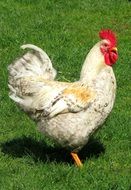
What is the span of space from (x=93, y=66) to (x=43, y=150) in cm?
134

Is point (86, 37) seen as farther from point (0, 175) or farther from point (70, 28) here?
point (0, 175)

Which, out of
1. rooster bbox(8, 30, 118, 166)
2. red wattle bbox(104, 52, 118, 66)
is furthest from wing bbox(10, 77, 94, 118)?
red wattle bbox(104, 52, 118, 66)

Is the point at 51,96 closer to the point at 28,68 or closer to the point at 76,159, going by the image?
the point at 28,68

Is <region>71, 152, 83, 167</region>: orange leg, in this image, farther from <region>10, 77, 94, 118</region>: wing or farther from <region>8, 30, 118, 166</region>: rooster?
<region>10, 77, 94, 118</region>: wing

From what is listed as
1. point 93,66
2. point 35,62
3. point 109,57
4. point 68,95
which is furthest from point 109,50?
point 35,62

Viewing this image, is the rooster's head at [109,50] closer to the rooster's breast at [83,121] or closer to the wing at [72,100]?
the rooster's breast at [83,121]

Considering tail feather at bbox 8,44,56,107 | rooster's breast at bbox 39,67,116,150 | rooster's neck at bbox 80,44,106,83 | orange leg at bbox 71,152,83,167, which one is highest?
tail feather at bbox 8,44,56,107

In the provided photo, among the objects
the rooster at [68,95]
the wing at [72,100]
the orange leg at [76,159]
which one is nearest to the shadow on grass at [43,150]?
the orange leg at [76,159]

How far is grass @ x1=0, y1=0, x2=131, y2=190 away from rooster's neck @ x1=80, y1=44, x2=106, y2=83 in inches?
39.6

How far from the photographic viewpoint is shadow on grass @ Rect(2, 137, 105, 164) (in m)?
7.92

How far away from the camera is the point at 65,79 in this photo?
9.22 meters

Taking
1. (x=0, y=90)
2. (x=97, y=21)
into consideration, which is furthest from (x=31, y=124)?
(x=97, y=21)

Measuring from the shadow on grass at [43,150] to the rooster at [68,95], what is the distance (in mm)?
376

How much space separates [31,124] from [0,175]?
67.4 inches
